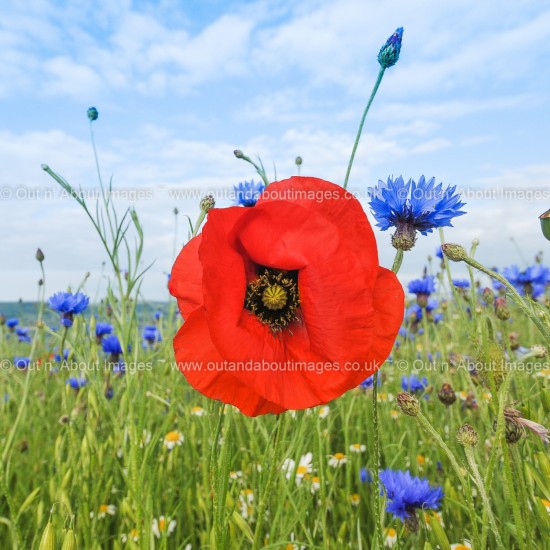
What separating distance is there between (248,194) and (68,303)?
3.13 ft

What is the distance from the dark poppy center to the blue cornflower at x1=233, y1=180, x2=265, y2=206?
599mm

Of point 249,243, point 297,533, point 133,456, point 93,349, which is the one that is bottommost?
point 297,533

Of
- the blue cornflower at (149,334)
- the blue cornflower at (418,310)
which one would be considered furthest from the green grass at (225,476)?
the blue cornflower at (149,334)

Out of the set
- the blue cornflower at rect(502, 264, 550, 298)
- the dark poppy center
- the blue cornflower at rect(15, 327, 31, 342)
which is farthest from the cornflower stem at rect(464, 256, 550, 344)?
the blue cornflower at rect(15, 327, 31, 342)

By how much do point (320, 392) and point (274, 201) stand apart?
8.3 inches

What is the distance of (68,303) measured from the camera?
6.12 feet

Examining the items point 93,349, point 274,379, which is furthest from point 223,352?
point 93,349

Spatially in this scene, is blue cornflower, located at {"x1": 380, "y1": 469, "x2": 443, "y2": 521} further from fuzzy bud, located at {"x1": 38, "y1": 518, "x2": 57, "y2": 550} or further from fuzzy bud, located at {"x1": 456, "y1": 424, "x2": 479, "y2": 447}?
fuzzy bud, located at {"x1": 38, "y1": 518, "x2": 57, "y2": 550}

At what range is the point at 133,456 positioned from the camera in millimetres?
1006

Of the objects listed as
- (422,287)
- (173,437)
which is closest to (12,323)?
(173,437)

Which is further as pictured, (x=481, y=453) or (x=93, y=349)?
(x=93, y=349)

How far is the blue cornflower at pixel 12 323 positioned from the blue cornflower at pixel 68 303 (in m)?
2.66

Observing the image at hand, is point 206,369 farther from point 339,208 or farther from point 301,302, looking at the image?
point 339,208

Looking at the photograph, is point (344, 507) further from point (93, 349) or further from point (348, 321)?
point (348, 321)
